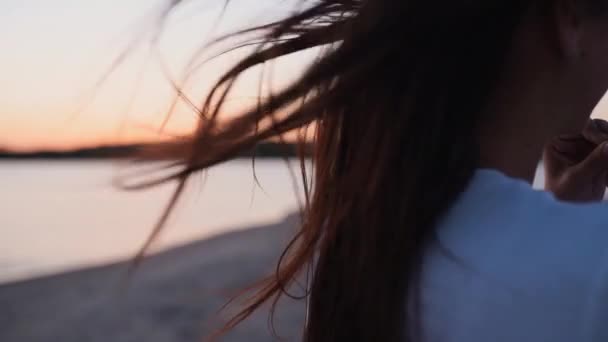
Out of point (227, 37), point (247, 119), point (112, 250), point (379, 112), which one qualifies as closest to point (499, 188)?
point (379, 112)

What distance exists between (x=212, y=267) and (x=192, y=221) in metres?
7.93

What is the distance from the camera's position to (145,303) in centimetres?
789

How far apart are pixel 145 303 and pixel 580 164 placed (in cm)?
699

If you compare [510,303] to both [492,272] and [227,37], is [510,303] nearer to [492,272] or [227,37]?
[492,272]

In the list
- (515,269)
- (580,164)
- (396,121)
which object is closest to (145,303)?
(580,164)

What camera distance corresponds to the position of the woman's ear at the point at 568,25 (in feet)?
3.39

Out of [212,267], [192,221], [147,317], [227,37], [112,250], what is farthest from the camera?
[192,221]

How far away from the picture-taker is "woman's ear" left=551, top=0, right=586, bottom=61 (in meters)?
1.03

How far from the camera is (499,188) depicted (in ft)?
3.20

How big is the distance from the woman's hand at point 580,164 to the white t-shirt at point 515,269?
16.7 inches

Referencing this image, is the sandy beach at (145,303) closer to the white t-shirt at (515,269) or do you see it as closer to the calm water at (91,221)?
the calm water at (91,221)

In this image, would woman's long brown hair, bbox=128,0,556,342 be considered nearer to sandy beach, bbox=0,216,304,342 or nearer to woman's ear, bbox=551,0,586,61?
woman's ear, bbox=551,0,586,61

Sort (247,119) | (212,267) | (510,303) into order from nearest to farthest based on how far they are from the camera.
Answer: (510,303)
(247,119)
(212,267)

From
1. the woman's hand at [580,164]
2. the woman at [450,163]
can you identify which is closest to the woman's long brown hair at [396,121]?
the woman at [450,163]
